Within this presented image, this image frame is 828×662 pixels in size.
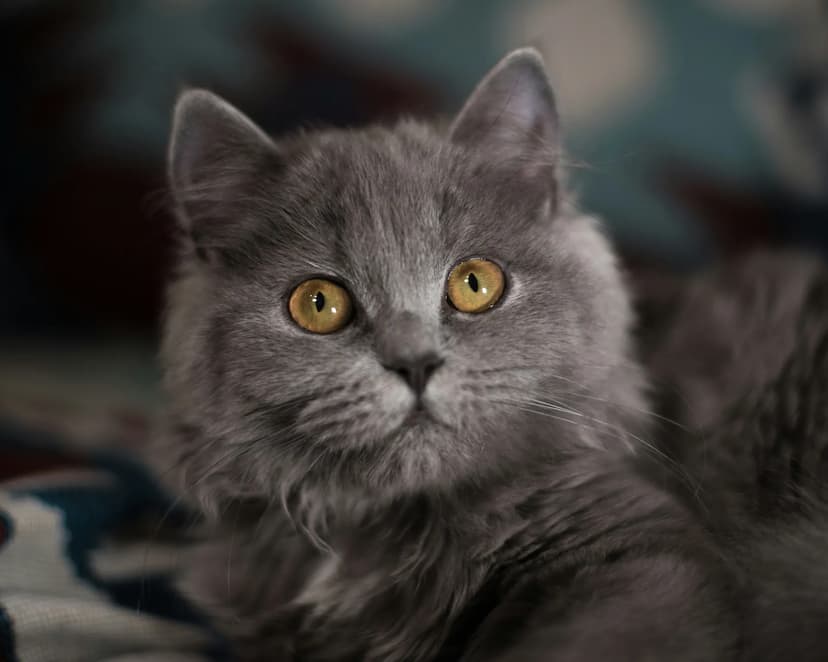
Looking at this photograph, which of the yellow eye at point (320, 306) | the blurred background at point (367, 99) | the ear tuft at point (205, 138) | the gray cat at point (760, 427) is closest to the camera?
the gray cat at point (760, 427)

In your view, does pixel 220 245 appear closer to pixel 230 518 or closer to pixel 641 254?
pixel 230 518

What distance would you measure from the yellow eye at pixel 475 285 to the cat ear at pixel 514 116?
0.72ft

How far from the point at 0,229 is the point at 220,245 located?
4.50 feet

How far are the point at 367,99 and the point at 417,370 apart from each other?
1.41 meters

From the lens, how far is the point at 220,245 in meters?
1.33

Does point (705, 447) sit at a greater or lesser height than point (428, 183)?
lesser

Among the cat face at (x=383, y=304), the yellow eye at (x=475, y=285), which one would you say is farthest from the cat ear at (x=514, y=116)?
the yellow eye at (x=475, y=285)

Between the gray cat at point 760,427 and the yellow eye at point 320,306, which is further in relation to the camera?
the yellow eye at point 320,306

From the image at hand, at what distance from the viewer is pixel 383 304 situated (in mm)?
1158

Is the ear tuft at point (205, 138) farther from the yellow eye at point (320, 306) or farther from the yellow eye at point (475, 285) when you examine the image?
the yellow eye at point (475, 285)

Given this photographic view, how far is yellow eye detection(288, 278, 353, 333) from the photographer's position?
1.18 metres

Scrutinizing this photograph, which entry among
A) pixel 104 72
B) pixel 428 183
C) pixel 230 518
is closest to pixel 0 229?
pixel 104 72

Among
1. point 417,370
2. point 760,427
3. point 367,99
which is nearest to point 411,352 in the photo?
point 417,370

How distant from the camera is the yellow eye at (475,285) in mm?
1202
